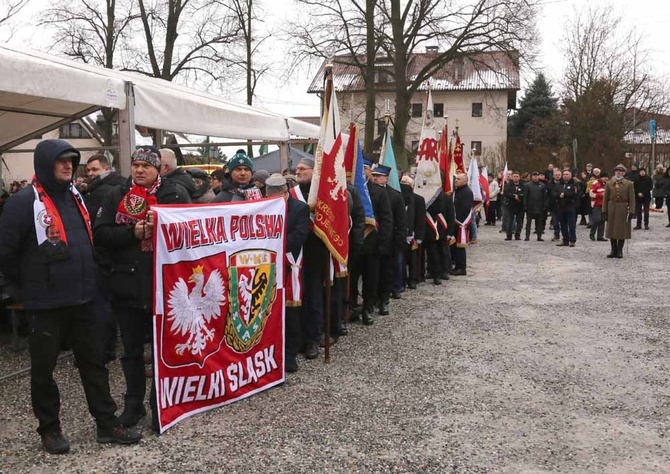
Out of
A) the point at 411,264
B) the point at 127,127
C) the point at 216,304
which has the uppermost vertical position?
the point at 127,127

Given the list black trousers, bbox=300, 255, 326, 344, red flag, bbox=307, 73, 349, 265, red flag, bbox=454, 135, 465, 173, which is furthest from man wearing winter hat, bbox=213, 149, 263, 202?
red flag, bbox=454, 135, 465, 173

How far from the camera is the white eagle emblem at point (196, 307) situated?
15.4ft

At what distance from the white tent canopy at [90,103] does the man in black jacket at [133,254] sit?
4.90 feet

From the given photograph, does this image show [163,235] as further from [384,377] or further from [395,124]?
[395,124]

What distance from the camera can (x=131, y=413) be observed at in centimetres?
466

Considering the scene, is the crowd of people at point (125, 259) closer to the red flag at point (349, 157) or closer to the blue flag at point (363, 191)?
the blue flag at point (363, 191)

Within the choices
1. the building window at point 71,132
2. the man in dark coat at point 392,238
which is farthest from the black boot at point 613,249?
the building window at point 71,132

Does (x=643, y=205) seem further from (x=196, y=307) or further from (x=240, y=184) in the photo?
(x=196, y=307)

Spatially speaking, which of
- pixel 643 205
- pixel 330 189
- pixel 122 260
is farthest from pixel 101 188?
pixel 643 205

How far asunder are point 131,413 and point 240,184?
2355 millimetres

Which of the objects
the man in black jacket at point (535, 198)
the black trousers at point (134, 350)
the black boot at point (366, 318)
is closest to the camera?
the black trousers at point (134, 350)

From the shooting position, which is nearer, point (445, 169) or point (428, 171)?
point (428, 171)

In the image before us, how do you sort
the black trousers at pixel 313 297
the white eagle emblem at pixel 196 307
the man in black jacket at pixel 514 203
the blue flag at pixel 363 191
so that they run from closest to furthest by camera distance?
the white eagle emblem at pixel 196 307 → the black trousers at pixel 313 297 → the blue flag at pixel 363 191 → the man in black jacket at pixel 514 203

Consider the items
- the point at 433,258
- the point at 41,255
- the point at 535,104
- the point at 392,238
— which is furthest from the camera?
the point at 535,104
